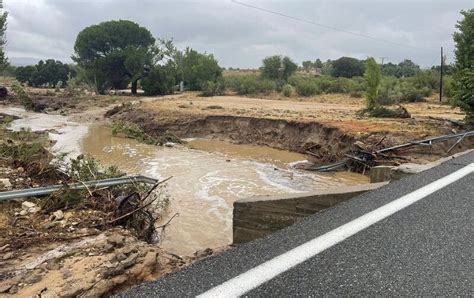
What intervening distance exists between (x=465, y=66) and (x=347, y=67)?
56300 millimetres

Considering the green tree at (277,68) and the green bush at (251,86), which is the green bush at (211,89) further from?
the green tree at (277,68)

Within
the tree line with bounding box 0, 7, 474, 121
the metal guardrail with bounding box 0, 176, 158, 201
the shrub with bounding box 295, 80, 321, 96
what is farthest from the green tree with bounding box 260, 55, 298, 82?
the metal guardrail with bounding box 0, 176, 158, 201

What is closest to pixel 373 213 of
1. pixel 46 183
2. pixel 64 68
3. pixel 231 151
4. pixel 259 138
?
pixel 46 183

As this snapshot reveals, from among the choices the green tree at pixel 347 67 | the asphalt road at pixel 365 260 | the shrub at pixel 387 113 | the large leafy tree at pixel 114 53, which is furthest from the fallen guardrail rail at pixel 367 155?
the green tree at pixel 347 67

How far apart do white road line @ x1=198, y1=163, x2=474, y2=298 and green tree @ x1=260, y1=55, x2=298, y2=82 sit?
2202 inches

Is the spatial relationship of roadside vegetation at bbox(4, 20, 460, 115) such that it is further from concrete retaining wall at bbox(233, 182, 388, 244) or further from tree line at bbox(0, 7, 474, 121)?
concrete retaining wall at bbox(233, 182, 388, 244)

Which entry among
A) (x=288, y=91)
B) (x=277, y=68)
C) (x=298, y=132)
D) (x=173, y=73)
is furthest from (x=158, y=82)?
(x=298, y=132)

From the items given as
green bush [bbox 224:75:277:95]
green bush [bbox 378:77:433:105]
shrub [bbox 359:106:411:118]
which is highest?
green bush [bbox 224:75:277:95]

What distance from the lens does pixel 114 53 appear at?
172 ft

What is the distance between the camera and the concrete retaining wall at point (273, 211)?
532 centimetres

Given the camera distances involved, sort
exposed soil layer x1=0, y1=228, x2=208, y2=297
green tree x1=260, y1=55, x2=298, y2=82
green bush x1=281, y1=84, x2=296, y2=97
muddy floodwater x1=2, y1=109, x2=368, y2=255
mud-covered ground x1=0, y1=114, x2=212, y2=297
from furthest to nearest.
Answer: green tree x1=260, y1=55, x2=298, y2=82, green bush x1=281, y1=84, x2=296, y2=97, muddy floodwater x1=2, y1=109, x2=368, y2=255, mud-covered ground x1=0, y1=114, x2=212, y2=297, exposed soil layer x1=0, y1=228, x2=208, y2=297

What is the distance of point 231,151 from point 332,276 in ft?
56.2

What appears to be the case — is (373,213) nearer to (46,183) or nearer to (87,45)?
(46,183)

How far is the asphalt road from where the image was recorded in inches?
131
